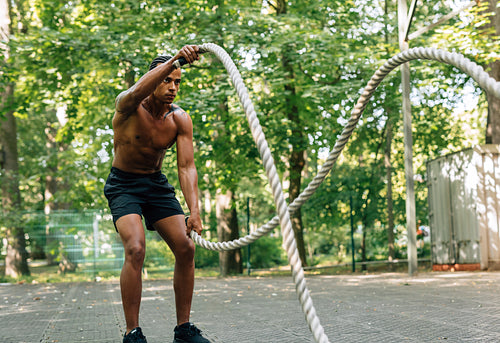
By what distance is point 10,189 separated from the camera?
15.7m

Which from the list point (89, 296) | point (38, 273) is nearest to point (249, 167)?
point (89, 296)

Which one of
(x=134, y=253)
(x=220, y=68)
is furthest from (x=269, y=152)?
(x=220, y=68)

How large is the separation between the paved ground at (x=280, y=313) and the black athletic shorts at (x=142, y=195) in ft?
4.16

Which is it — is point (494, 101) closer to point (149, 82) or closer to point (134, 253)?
point (149, 82)

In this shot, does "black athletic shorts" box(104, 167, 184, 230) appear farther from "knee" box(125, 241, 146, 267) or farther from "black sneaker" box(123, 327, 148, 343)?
"black sneaker" box(123, 327, 148, 343)

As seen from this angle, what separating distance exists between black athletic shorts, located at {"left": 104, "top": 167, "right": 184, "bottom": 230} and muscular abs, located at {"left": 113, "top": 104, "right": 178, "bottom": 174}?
2.7 inches

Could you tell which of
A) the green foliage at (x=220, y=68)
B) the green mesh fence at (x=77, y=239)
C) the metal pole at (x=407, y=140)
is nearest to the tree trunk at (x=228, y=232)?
the green foliage at (x=220, y=68)

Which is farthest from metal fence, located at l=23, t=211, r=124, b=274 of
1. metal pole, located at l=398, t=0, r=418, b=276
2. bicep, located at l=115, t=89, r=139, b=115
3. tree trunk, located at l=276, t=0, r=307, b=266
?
bicep, located at l=115, t=89, r=139, b=115

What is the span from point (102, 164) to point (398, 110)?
31.5 ft

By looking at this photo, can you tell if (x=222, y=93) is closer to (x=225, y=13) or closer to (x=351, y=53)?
(x=225, y=13)

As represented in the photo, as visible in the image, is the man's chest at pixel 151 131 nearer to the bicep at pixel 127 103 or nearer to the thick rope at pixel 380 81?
the bicep at pixel 127 103

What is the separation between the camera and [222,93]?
40.5ft

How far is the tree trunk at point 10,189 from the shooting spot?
15.3 metres

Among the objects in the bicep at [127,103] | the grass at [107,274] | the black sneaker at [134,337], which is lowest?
the grass at [107,274]
